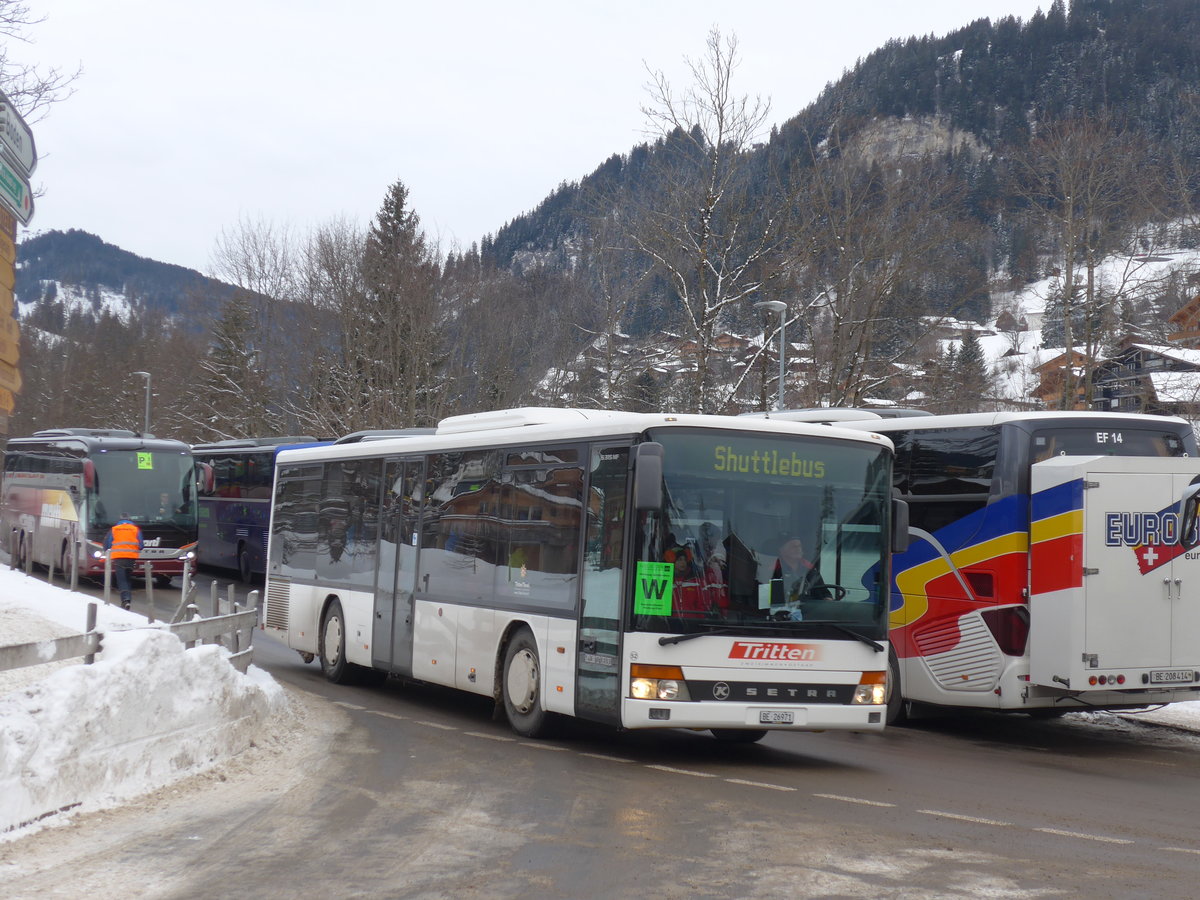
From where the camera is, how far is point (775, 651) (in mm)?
10867

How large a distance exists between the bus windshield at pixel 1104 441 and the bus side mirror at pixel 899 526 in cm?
224

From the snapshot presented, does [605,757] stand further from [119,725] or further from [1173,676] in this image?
[1173,676]

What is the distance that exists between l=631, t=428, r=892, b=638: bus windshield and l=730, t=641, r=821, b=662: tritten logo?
148 millimetres

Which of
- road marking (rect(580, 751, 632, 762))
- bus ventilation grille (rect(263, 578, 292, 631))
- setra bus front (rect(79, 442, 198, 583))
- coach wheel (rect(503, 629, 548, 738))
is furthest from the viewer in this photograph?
setra bus front (rect(79, 442, 198, 583))

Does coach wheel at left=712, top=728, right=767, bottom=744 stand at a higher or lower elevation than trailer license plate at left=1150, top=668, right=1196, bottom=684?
lower

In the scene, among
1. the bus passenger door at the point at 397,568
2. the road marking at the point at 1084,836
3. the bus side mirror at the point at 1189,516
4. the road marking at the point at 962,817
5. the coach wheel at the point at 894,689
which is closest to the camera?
the road marking at the point at 1084,836

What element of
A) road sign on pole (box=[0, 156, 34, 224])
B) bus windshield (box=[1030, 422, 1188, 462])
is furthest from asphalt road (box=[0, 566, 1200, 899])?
road sign on pole (box=[0, 156, 34, 224])

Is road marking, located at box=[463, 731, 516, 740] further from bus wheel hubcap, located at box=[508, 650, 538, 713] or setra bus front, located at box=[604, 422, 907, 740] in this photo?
setra bus front, located at box=[604, 422, 907, 740]

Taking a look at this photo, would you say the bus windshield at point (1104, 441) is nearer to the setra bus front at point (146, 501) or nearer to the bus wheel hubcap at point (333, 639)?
the bus wheel hubcap at point (333, 639)

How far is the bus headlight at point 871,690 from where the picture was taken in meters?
11.1

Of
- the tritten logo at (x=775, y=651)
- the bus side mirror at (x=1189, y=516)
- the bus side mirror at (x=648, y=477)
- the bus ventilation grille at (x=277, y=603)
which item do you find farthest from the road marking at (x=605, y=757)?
the bus ventilation grille at (x=277, y=603)

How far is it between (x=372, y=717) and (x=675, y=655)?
14.4ft

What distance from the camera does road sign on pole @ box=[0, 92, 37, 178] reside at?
7.55m

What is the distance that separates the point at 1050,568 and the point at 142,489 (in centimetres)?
2299
